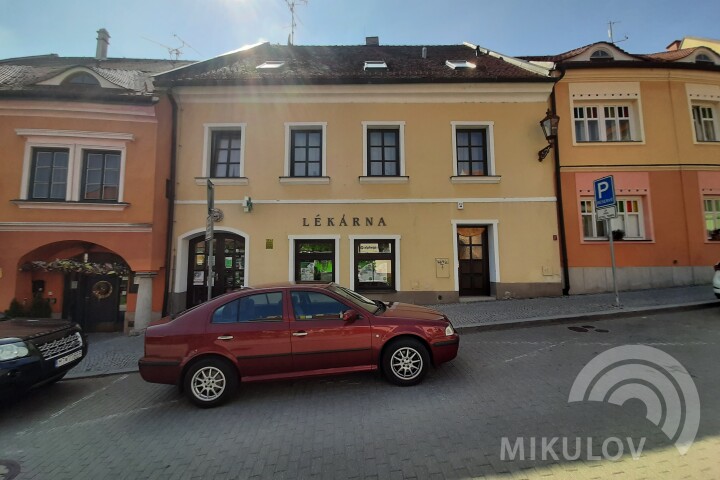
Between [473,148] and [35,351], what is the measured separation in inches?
442

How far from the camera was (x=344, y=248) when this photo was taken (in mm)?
9633

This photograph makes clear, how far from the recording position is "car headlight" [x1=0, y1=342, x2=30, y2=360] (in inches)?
158

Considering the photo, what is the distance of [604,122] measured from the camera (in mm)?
10695

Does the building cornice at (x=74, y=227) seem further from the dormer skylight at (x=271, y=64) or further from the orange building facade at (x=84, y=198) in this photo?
the dormer skylight at (x=271, y=64)

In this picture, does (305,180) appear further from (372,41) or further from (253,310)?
(372,41)

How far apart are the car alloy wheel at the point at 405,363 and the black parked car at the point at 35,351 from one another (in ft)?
15.7

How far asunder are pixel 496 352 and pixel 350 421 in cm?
325

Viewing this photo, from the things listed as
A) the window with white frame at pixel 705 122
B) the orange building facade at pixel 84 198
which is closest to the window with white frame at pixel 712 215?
the window with white frame at pixel 705 122

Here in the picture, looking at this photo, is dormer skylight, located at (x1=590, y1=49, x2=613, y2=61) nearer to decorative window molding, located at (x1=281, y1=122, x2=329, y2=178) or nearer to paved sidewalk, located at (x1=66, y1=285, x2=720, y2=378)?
paved sidewalk, located at (x1=66, y1=285, x2=720, y2=378)

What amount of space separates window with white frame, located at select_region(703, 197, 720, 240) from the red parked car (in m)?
12.0

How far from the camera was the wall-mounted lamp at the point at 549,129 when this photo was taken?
29.9 feet

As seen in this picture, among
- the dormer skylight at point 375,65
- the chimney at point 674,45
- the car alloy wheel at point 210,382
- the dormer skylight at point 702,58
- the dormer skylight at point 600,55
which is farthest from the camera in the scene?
the chimney at point 674,45

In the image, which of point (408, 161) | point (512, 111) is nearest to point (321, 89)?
point (408, 161)

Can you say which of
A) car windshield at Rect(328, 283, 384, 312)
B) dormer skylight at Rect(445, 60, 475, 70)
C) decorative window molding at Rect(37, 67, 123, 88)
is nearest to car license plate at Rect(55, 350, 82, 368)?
car windshield at Rect(328, 283, 384, 312)
